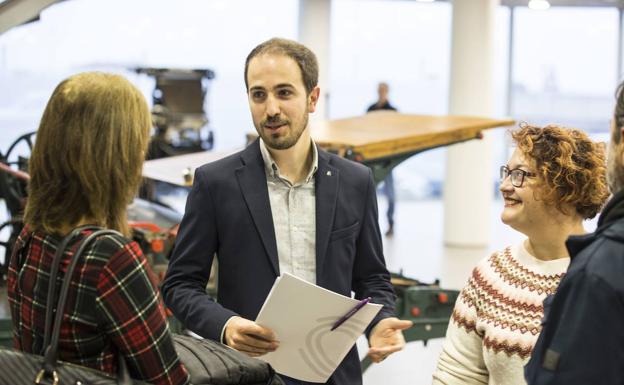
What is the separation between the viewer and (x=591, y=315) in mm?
1568

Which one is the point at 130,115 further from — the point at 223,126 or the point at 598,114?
the point at 598,114

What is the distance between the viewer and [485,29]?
10758 mm

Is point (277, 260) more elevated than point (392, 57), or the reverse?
point (392, 57)

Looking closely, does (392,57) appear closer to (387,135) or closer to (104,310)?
(387,135)

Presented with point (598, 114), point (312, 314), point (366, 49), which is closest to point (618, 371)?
point (312, 314)

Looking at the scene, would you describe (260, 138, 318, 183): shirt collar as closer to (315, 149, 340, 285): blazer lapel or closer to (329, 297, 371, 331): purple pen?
(315, 149, 340, 285): blazer lapel

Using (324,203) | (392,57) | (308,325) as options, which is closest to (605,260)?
(308,325)

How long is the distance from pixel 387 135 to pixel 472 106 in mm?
5471

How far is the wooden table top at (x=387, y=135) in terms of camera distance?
17.2ft

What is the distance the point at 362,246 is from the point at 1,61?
12.8 m

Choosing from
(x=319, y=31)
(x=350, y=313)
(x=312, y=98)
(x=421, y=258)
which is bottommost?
(x=421, y=258)

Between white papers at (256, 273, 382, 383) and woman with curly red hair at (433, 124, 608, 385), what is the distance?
270mm

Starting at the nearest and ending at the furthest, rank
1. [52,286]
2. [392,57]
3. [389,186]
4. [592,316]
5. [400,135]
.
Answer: [592,316] → [52,286] → [400,135] → [389,186] → [392,57]

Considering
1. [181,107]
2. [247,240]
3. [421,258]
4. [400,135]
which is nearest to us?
[247,240]
